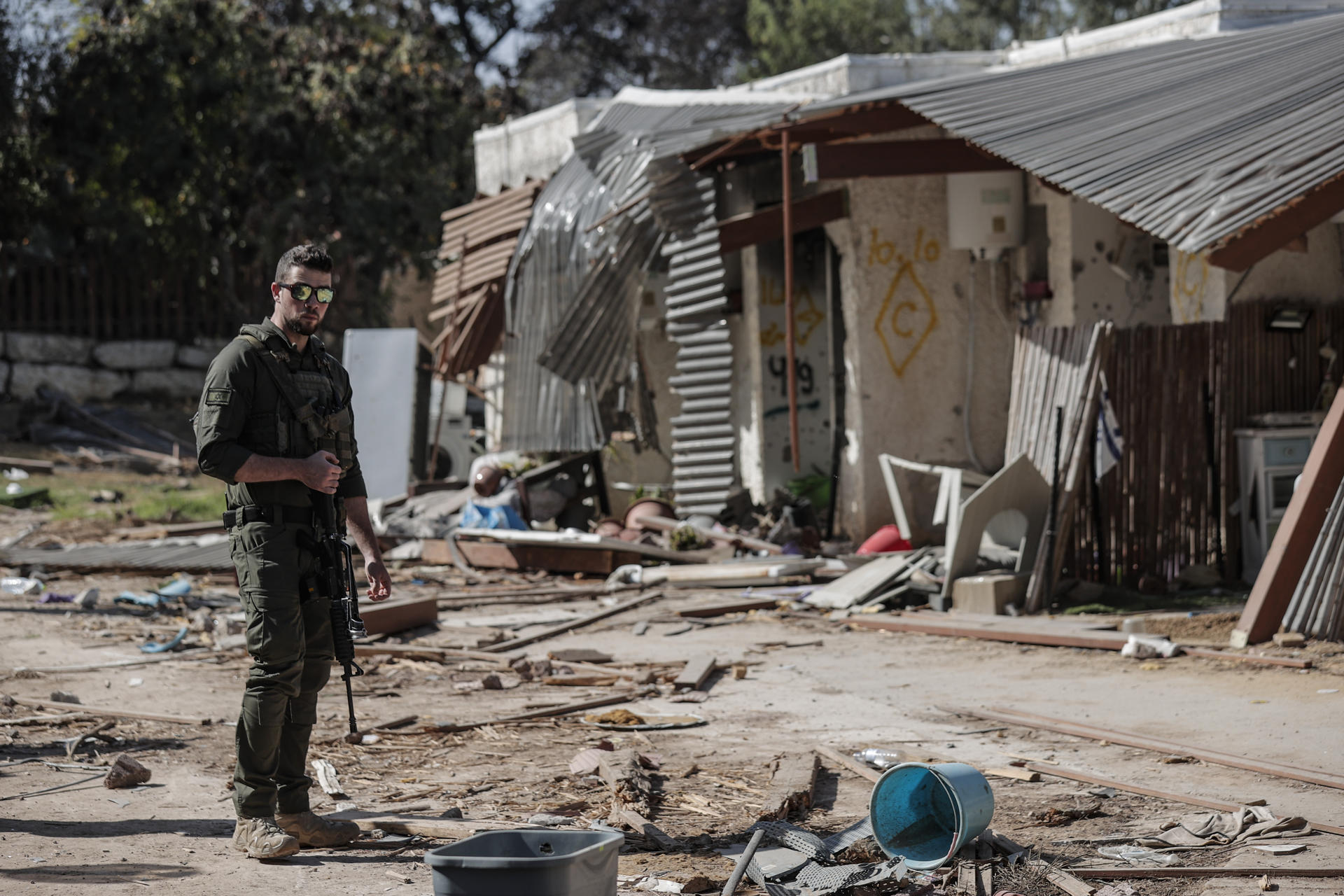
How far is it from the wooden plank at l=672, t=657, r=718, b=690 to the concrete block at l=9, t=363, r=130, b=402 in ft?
63.4

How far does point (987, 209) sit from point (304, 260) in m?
8.13

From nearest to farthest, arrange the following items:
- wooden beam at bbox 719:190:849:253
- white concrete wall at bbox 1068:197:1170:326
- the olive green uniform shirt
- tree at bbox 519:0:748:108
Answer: the olive green uniform shirt < white concrete wall at bbox 1068:197:1170:326 < wooden beam at bbox 719:190:849:253 < tree at bbox 519:0:748:108

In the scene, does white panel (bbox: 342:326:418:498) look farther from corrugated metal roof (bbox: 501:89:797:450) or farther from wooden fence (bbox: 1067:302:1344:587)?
wooden fence (bbox: 1067:302:1344:587)

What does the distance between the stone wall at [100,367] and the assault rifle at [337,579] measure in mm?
20265

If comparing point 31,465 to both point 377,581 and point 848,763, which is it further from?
point 848,763

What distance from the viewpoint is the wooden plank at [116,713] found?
674cm

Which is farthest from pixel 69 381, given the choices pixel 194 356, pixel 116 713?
pixel 116 713

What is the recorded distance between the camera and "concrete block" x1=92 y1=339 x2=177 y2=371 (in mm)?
24812

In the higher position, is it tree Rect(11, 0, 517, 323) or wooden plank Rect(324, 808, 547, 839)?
tree Rect(11, 0, 517, 323)

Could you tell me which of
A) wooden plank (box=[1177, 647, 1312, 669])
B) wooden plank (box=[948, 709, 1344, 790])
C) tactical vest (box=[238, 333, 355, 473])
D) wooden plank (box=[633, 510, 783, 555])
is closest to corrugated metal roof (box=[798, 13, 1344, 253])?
wooden plank (box=[1177, 647, 1312, 669])

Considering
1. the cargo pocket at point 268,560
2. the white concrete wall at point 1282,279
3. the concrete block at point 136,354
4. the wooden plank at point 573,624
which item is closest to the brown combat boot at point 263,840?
the cargo pocket at point 268,560

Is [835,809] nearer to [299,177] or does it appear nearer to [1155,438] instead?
[1155,438]

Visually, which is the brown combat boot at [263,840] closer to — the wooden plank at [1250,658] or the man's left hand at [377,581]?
the man's left hand at [377,581]

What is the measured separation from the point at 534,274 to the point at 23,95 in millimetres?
13743
